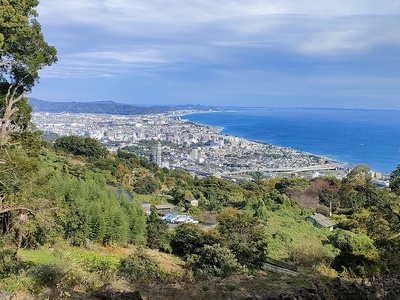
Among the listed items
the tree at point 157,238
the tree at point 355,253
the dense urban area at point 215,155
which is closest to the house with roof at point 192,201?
the tree at point 157,238

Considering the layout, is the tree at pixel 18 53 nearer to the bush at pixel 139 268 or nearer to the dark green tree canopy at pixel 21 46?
the dark green tree canopy at pixel 21 46

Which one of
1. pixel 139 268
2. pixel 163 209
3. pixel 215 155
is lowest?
pixel 215 155

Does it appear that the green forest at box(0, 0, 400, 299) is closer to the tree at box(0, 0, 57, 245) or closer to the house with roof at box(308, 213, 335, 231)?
the tree at box(0, 0, 57, 245)

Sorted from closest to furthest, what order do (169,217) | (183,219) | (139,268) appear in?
(139,268) < (183,219) < (169,217)

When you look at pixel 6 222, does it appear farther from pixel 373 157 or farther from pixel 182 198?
pixel 373 157

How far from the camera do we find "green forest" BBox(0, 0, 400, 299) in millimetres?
5113

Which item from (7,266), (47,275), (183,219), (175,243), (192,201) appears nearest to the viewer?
(47,275)

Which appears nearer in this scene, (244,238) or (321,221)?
(244,238)

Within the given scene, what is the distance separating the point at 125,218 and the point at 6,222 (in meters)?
4.29

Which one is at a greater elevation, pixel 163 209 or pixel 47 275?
pixel 47 275

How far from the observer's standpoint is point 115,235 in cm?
1116

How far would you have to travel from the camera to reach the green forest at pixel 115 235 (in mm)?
5113

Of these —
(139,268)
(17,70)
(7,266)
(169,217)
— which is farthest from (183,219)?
(7,266)

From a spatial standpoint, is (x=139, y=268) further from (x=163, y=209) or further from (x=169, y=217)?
(x=163, y=209)
